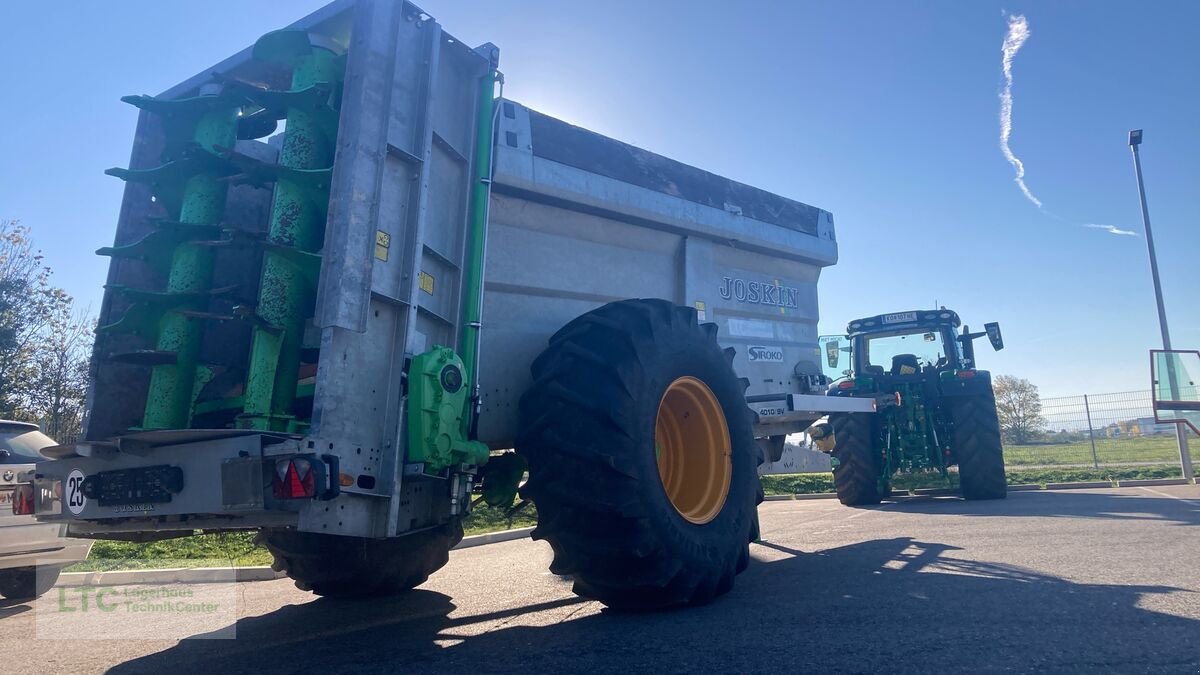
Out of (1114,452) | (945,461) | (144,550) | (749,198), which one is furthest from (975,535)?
(1114,452)

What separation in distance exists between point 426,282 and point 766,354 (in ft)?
12.5

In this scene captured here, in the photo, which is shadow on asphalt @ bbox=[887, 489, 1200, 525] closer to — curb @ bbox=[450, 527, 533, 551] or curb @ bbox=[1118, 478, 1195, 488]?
curb @ bbox=[1118, 478, 1195, 488]

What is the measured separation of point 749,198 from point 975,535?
3508 mm

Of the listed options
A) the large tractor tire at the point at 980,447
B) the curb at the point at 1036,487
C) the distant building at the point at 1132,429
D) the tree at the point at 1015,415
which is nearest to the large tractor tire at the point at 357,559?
the large tractor tire at the point at 980,447

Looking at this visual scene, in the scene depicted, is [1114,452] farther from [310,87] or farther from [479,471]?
Result: [310,87]

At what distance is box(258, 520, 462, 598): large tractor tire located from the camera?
4637 mm

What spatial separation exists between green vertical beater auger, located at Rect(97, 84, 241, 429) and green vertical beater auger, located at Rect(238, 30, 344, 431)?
0.33m

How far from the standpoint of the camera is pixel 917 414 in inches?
431

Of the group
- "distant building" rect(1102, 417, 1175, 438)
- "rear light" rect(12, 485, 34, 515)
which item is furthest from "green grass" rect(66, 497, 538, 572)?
"distant building" rect(1102, 417, 1175, 438)

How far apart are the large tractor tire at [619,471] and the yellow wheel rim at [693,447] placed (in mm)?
95

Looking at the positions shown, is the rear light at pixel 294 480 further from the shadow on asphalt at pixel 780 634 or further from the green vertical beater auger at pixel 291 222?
the shadow on asphalt at pixel 780 634

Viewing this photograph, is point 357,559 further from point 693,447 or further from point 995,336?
point 995,336

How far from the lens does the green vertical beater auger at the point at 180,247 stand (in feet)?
12.4

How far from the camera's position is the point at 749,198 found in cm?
657
